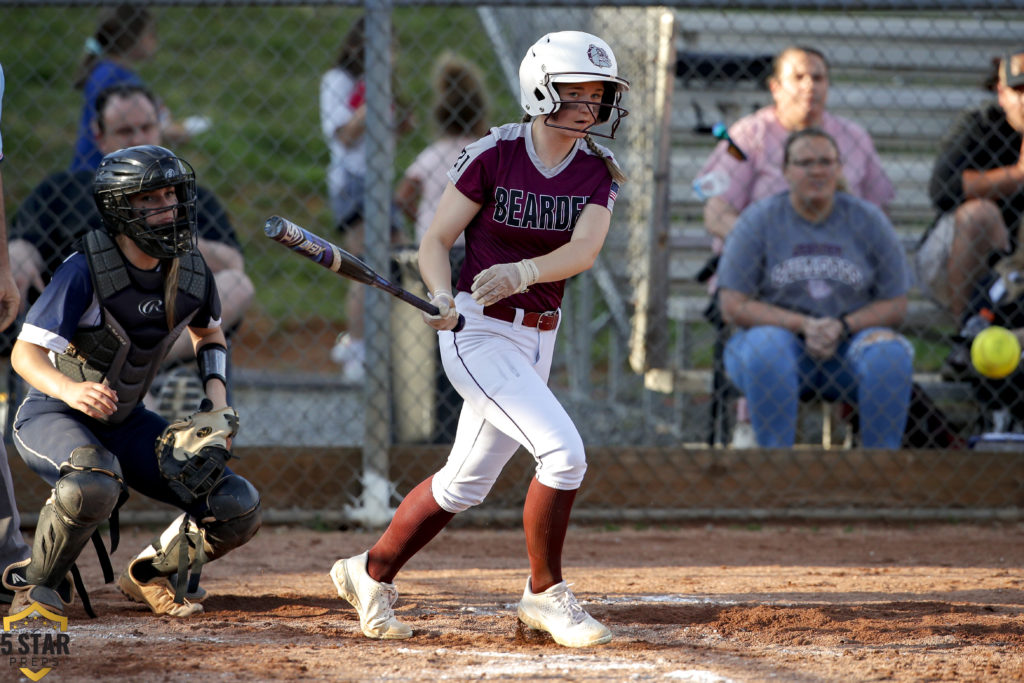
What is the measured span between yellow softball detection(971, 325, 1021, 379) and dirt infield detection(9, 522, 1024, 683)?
2.45ft

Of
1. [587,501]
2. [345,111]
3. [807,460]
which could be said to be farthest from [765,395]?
[345,111]

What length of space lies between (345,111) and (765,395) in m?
3.40

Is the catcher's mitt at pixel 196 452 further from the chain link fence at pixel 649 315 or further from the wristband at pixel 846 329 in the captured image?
the wristband at pixel 846 329

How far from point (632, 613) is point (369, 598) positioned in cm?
87

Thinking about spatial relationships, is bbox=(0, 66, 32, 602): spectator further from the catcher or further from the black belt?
the black belt

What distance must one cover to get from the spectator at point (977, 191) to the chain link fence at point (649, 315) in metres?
0.19

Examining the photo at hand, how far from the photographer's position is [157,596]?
3631 mm

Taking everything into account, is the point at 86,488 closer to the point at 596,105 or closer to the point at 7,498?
the point at 7,498

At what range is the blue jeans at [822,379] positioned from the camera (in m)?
5.15

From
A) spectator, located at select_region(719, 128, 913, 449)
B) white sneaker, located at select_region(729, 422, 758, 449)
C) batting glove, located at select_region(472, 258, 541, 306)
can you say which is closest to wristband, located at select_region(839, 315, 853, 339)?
spectator, located at select_region(719, 128, 913, 449)

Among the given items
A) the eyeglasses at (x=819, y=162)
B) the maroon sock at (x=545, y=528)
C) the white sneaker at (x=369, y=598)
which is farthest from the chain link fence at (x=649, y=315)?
the maroon sock at (x=545, y=528)

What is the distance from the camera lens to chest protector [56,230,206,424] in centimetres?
344

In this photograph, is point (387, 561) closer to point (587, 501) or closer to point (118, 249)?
point (118, 249)

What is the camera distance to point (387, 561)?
11.0 ft
